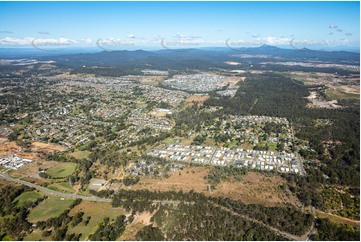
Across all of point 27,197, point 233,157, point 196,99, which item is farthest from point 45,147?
point 196,99

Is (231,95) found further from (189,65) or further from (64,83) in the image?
(189,65)

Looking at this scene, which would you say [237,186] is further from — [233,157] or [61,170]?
[61,170]

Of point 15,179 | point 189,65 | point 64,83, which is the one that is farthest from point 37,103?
point 189,65

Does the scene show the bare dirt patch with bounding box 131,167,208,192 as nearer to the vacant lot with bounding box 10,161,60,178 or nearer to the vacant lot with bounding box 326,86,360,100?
→ the vacant lot with bounding box 10,161,60,178

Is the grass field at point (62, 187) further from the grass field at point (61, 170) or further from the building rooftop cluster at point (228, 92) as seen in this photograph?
the building rooftop cluster at point (228, 92)

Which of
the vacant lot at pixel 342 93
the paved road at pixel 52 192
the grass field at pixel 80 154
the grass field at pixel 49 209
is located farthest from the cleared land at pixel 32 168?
the vacant lot at pixel 342 93

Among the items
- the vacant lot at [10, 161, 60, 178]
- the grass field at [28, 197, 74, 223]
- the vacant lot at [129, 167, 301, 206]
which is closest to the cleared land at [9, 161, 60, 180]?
the vacant lot at [10, 161, 60, 178]
